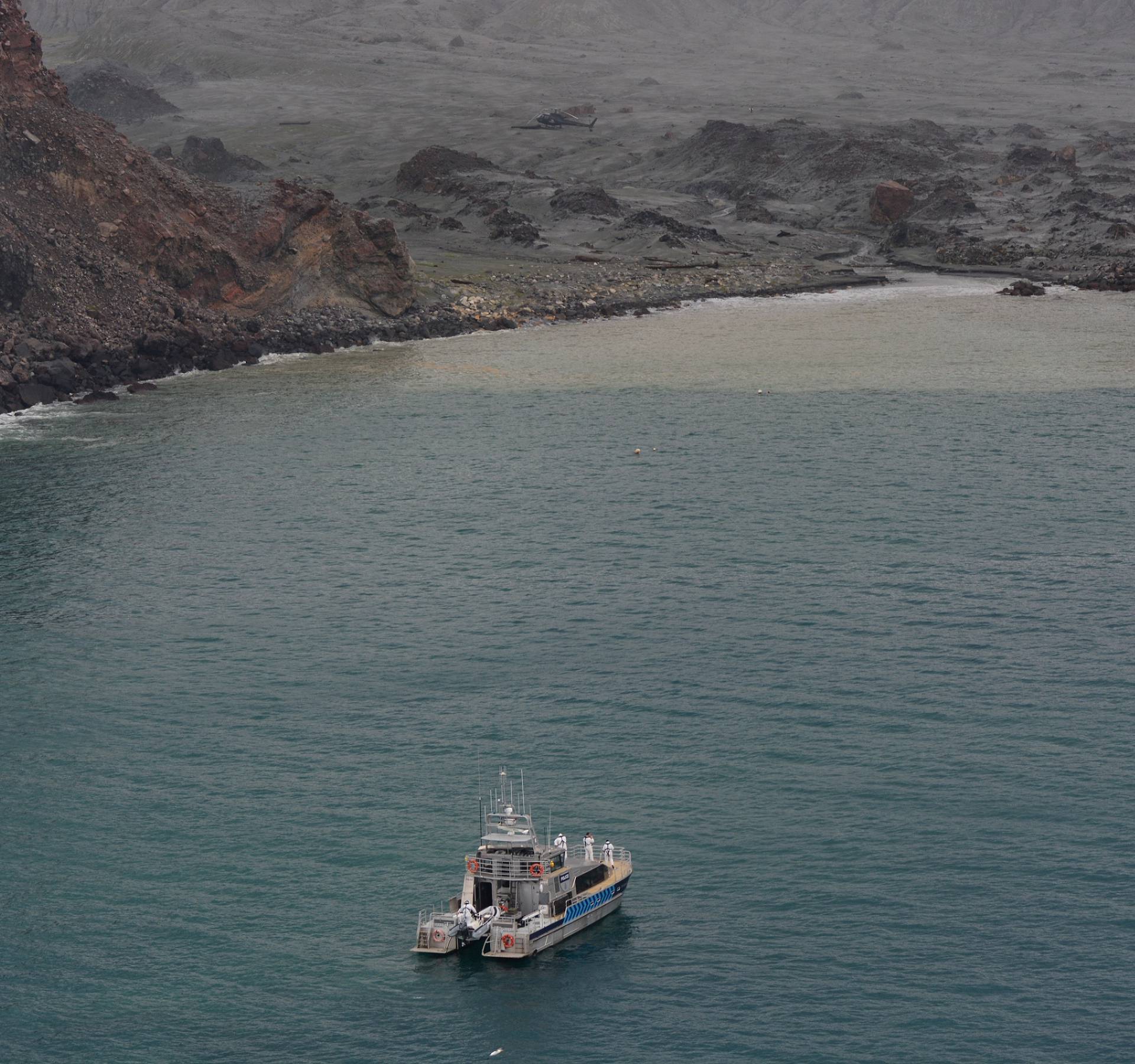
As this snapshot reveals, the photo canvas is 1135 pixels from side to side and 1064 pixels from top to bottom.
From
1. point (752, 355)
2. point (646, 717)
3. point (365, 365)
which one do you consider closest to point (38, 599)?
point (646, 717)

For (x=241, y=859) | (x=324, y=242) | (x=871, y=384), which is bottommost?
(x=241, y=859)

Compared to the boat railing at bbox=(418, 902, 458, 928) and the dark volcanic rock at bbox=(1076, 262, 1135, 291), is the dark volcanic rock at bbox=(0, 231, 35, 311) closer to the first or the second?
the boat railing at bbox=(418, 902, 458, 928)

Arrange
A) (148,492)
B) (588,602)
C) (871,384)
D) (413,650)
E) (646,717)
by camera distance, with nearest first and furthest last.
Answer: (646,717), (413,650), (588,602), (148,492), (871,384)

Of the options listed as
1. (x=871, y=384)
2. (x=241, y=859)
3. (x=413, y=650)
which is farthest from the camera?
(x=871, y=384)

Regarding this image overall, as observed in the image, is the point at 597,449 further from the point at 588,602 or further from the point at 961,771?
the point at 961,771

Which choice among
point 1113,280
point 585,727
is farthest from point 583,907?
point 1113,280

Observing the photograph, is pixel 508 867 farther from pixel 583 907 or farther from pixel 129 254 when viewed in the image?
pixel 129 254

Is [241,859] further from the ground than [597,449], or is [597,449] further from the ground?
[597,449]

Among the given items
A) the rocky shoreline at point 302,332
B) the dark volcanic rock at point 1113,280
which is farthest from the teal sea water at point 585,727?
the dark volcanic rock at point 1113,280
